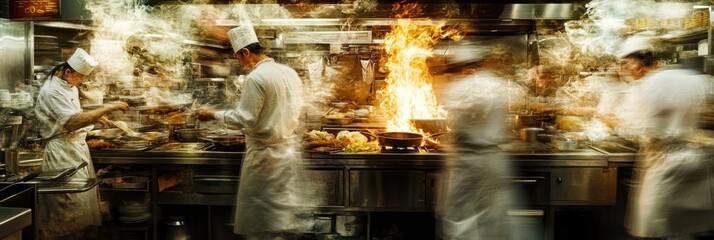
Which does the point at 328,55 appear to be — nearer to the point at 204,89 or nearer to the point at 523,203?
the point at 204,89

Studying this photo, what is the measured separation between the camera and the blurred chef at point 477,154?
3043 millimetres

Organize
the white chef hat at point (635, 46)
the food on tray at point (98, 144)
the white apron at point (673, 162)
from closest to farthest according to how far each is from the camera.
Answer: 1. the white apron at point (673, 162)
2. the white chef hat at point (635, 46)
3. the food on tray at point (98, 144)

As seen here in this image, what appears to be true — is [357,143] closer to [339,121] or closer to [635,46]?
[339,121]

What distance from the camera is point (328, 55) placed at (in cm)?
664

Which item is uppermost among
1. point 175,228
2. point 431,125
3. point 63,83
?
point 63,83

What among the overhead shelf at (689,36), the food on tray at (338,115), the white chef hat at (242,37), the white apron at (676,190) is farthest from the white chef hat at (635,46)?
the food on tray at (338,115)

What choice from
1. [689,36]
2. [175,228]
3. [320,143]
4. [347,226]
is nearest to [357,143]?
[320,143]

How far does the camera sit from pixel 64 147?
13.3 feet

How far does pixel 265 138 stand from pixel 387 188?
3.79 ft

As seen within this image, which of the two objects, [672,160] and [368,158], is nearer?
[672,160]

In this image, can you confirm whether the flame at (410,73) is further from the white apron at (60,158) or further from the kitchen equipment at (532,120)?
the white apron at (60,158)

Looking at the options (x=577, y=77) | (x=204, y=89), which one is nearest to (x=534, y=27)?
(x=577, y=77)

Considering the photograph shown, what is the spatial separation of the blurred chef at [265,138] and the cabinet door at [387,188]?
0.61 m

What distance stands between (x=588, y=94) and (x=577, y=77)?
0.28 m
